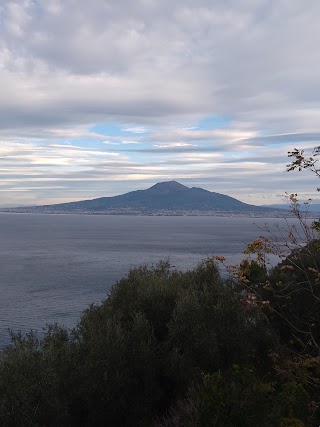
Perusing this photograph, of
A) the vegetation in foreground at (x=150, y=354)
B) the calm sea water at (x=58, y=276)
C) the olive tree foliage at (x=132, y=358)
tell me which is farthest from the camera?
the calm sea water at (x=58, y=276)

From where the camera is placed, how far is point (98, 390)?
68.8ft

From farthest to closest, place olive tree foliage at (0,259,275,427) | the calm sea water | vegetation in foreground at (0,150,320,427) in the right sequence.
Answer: the calm sea water, olive tree foliage at (0,259,275,427), vegetation in foreground at (0,150,320,427)

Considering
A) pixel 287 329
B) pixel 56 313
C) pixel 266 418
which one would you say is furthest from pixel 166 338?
pixel 56 313

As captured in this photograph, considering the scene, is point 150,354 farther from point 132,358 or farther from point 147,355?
point 132,358

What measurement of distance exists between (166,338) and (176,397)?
2.98 metres

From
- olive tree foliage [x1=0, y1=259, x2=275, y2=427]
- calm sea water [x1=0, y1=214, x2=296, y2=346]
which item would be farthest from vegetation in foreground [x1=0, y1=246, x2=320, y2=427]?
calm sea water [x1=0, y1=214, x2=296, y2=346]

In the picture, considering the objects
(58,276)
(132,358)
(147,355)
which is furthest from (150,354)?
(58,276)

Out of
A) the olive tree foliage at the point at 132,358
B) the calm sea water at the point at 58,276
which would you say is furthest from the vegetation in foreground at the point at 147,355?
the calm sea water at the point at 58,276

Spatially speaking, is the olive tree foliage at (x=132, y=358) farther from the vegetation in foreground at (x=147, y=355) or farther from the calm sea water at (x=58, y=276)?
the calm sea water at (x=58, y=276)

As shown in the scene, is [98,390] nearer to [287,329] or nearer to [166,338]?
[166,338]

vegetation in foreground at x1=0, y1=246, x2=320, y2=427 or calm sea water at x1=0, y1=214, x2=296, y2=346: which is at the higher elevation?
vegetation in foreground at x1=0, y1=246, x2=320, y2=427

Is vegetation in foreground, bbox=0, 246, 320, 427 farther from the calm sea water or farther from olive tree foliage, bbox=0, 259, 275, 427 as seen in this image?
the calm sea water

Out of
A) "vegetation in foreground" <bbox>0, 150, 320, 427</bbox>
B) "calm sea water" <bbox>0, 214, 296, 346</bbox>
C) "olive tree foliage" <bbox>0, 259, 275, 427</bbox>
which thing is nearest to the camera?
"vegetation in foreground" <bbox>0, 150, 320, 427</bbox>

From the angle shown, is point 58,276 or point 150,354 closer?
point 150,354
